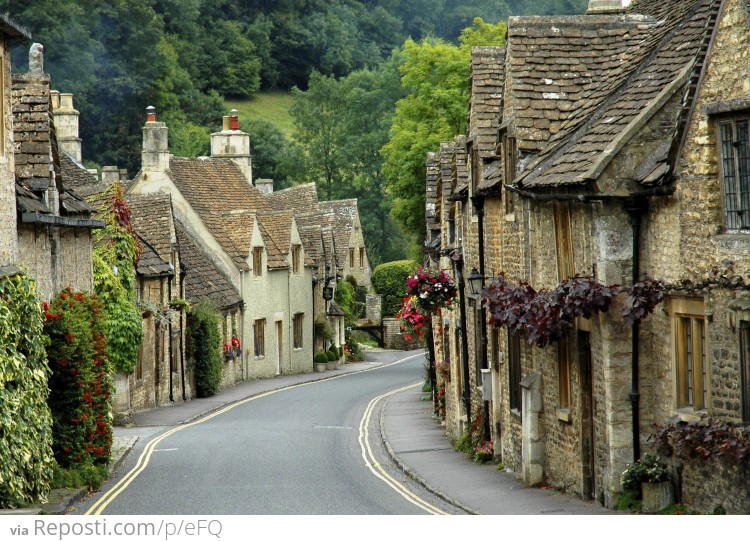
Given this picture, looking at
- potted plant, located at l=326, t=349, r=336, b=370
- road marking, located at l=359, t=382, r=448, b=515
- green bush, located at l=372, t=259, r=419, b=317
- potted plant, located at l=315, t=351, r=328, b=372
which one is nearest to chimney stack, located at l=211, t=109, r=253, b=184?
potted plant, located at l=326, t=349, r=336, b=370

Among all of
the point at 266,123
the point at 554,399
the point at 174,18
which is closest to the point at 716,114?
the point at 554,399

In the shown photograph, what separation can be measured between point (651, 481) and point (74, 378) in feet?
33.7

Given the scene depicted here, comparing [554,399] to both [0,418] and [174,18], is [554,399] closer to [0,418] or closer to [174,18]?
[0,418]

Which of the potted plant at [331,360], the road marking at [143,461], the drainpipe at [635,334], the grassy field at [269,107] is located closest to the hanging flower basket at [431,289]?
the road marking at [143,461]

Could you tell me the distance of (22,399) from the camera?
17.1 meters

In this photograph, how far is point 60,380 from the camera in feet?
67.7

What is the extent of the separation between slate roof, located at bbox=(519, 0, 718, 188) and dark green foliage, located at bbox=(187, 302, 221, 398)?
80.7 ft

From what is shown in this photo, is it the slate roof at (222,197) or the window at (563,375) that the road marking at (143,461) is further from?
the window at (563,375)

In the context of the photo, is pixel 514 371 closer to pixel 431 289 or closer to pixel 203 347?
pixel 431 289

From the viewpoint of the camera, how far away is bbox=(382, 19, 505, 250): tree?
52250mm

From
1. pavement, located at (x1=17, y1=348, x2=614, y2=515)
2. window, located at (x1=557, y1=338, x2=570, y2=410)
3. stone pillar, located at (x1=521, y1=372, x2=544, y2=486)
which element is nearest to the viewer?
pavement, located at (x1=17, y1=348, x2=614, y2=515)

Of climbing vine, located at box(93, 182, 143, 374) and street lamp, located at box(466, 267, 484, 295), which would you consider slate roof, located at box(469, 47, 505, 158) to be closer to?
street lamp, located at box(466, 267, 484, 295)

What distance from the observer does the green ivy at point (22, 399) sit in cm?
1619

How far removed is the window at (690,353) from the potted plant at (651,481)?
2.82 feet
